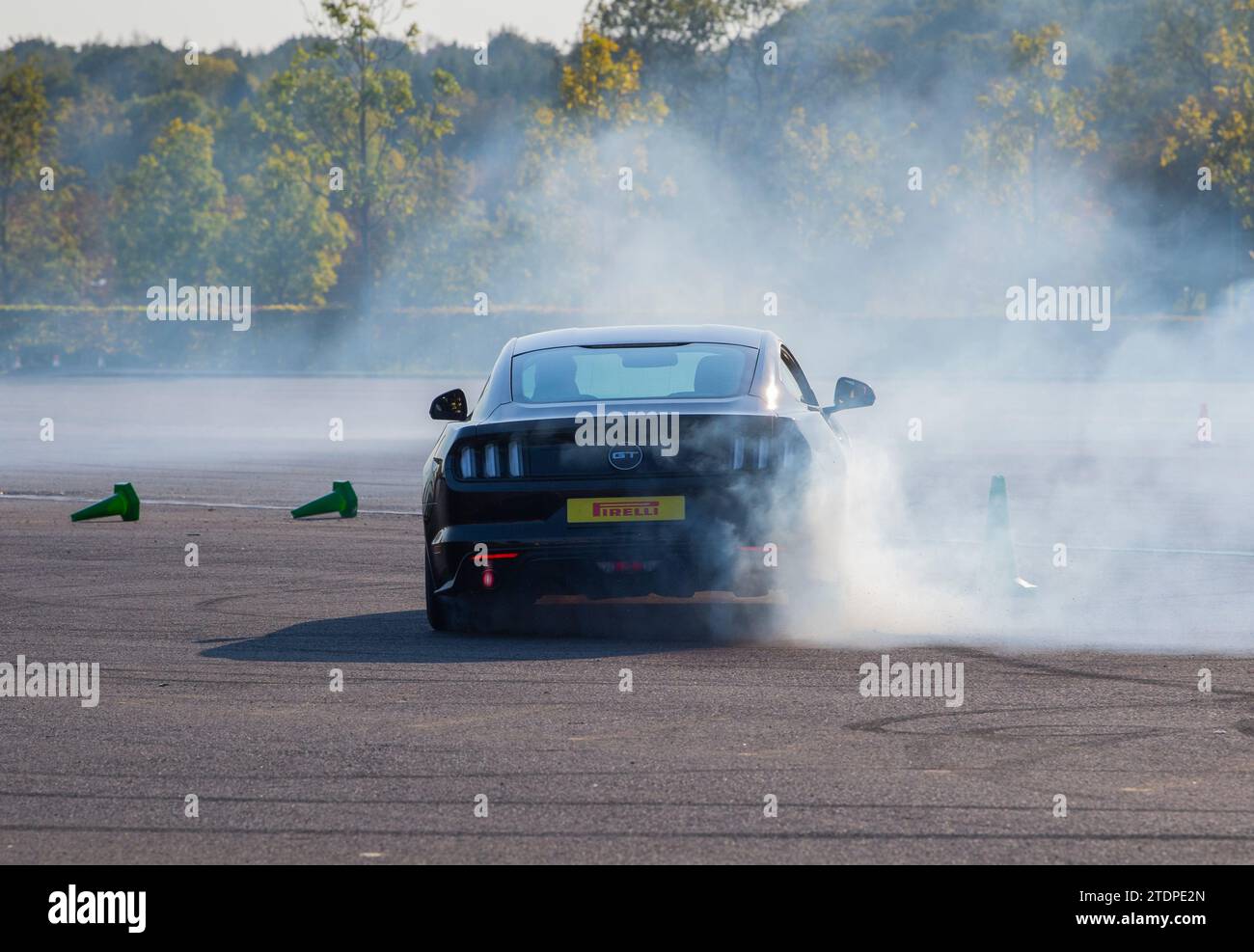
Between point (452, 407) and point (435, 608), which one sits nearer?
point (435, 608)

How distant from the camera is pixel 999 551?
34.2 ft

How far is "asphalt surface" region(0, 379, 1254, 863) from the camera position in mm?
5098

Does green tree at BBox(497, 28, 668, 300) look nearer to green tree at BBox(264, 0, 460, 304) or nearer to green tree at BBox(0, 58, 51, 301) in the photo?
green tree at BBox(264, 0, 460, 304)

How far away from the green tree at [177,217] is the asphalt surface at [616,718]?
63187 mm

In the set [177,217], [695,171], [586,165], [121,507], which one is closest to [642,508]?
[121,507]

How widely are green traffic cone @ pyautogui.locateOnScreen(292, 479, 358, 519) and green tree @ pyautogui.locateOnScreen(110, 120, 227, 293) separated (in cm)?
6157

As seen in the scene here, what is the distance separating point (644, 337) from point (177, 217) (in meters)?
68.8

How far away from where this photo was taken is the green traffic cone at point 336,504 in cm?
1489
